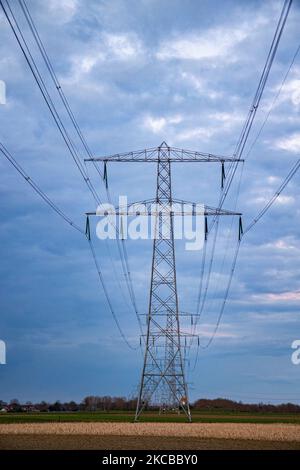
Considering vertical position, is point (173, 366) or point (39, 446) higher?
point (173, 366)

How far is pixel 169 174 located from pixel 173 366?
17972 millimetres

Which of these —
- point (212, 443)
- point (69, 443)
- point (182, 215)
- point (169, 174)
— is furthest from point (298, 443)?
point (169, 174)

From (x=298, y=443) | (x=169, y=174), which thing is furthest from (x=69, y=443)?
(x=169, y=174)
